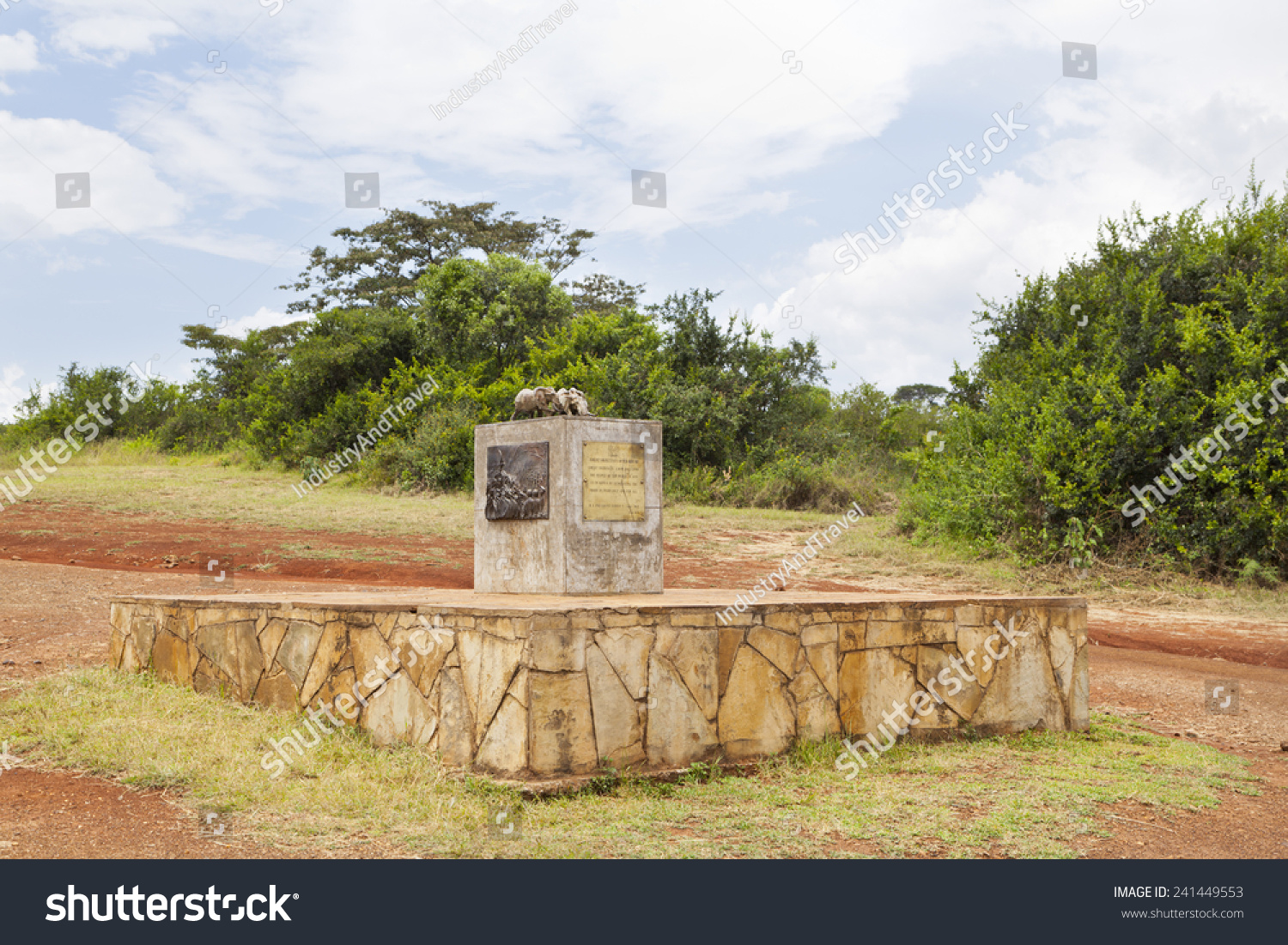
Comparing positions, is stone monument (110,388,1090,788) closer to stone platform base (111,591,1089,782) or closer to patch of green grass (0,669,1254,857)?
stone platform base (111,591,1089,782)

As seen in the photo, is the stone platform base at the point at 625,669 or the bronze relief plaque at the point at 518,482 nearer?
the stone platform base at the point at 625,669

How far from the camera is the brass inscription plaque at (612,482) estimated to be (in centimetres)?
690

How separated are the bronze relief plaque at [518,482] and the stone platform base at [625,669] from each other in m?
0.69

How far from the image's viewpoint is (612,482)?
6992 mm

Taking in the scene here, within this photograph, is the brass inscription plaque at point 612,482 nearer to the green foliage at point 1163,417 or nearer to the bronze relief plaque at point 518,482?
the bronze relief plaque at point 518,482

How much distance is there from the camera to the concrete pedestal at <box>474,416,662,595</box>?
6.82 metres

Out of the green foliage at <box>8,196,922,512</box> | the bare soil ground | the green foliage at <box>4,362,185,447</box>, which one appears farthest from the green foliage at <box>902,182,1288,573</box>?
the green foliage at <box>4,362,185,447</box>

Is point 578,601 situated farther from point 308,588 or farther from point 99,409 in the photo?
point 99,409

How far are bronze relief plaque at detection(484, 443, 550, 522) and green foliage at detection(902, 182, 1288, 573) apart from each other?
884 centimetres

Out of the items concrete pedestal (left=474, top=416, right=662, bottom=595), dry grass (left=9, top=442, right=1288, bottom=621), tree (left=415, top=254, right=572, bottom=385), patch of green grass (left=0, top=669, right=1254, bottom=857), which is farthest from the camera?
tree (left=415, top=254, right=572, bottom=385)

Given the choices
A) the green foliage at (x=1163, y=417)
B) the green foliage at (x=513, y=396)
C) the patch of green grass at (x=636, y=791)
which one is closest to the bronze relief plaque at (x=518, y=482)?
the patch of green grass at (x=636, y=791)

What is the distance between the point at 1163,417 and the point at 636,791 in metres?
10.8

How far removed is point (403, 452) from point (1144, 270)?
13844 millimetres

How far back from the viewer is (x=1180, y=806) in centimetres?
511
